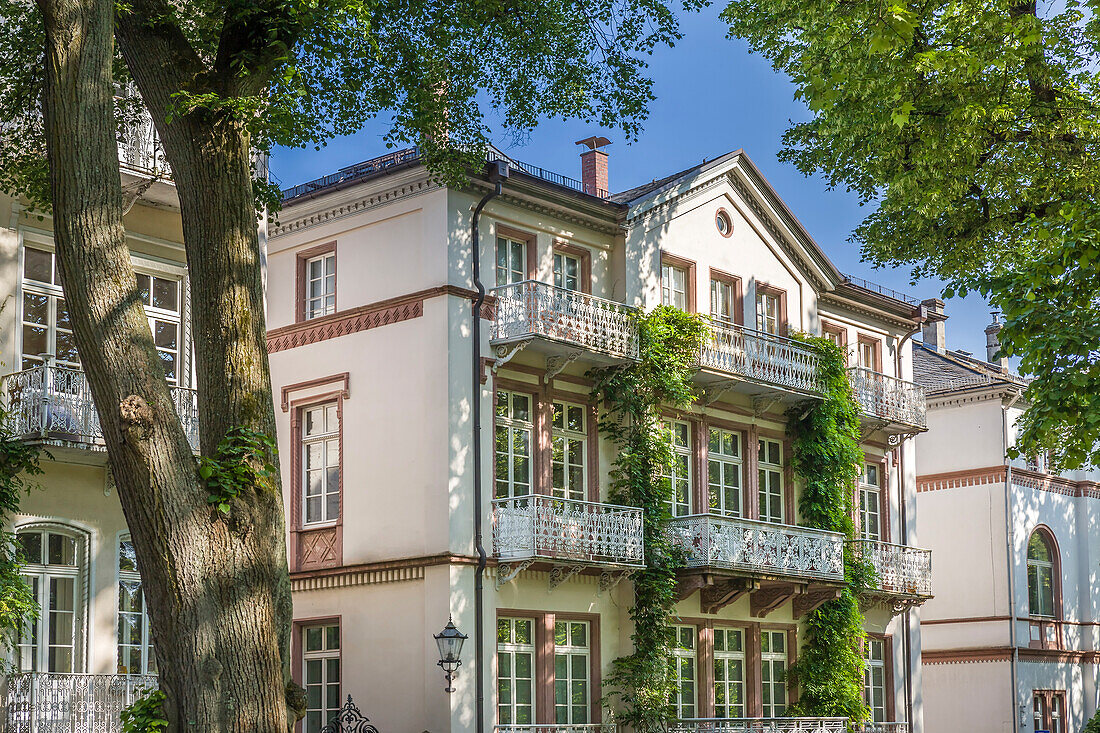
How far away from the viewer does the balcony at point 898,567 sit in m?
28.0

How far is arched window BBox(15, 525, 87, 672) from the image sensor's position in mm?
16766

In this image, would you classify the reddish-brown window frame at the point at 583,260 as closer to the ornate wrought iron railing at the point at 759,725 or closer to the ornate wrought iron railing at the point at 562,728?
the ornate wrought iron railing at the point at 562,728

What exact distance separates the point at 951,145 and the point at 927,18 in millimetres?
1517

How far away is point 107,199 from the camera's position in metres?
10.1

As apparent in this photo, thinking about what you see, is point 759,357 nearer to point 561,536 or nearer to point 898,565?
point 898,565

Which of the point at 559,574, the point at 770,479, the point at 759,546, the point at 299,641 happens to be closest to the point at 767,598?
the point at 759,546

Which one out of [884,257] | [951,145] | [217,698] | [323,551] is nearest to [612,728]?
[323,551]

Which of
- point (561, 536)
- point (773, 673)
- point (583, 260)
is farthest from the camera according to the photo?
point (773, 673)

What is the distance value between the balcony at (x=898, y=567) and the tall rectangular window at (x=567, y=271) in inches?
310

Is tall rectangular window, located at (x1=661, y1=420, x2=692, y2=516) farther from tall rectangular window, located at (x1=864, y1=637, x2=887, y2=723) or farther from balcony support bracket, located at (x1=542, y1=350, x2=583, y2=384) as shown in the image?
tall rectangular window, located at (x1=864, y1=637, x2=887, y2=723)

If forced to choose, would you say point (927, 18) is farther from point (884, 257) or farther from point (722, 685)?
point (722, 685)

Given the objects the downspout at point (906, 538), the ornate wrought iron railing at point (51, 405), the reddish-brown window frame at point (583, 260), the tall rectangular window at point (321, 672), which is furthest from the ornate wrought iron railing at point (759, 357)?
the ornate wrought iron railing at point (51, 405)

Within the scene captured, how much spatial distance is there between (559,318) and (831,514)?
317 inches

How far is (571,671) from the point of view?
22.8 m
